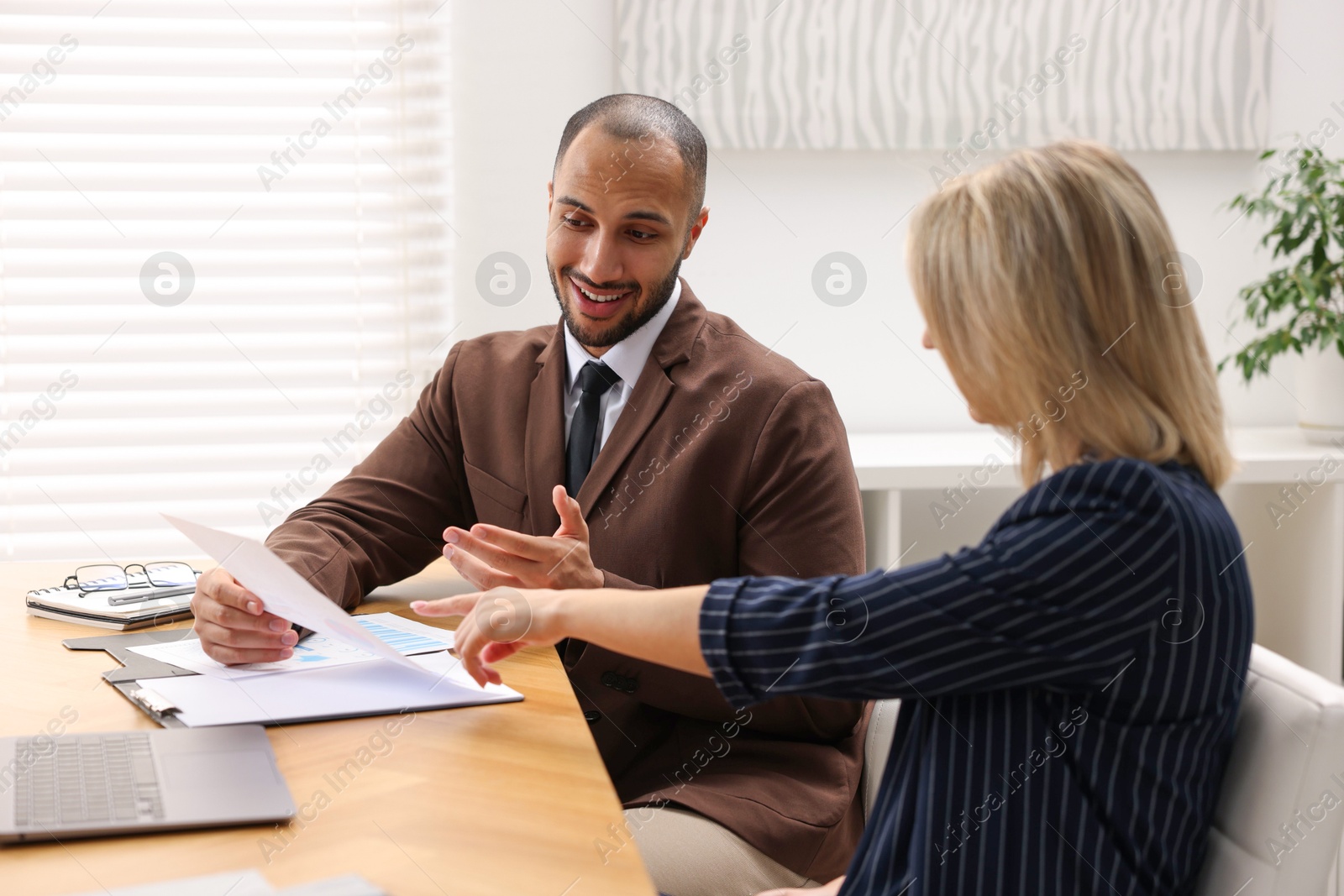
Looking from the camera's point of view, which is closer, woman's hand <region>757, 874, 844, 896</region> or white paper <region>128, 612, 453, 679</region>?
woman's hand <region>757, 874, 844, 896</region>

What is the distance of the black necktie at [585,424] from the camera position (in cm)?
164

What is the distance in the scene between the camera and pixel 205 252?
266cm

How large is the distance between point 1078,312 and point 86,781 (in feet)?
2.90

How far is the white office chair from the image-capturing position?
0.81 meters

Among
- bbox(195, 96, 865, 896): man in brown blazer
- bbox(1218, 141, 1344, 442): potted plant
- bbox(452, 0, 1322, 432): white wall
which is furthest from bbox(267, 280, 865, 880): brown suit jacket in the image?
bbox(1218, 141, 1344, 442): potted plant

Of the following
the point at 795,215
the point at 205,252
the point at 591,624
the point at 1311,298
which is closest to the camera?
the point at 591,624

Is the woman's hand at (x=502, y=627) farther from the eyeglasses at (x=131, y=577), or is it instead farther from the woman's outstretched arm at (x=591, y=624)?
the eyeglasses at (x=131, y=577)

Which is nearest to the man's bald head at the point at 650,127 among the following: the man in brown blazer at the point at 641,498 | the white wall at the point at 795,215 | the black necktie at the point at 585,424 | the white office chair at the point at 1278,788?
the man in brown blazer at the point at 641,498

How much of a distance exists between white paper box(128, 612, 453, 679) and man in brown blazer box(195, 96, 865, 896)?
20 millimetres

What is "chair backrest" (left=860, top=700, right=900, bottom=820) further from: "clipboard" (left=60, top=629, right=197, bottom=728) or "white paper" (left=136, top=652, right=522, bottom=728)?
"clipboard" (left=60, top=629, right=197, bottom=728)

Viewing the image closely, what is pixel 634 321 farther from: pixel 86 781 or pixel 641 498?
pixel 86 781

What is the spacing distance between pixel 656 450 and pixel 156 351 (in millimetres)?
1664

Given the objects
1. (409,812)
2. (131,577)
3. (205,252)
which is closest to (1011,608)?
(409,812)

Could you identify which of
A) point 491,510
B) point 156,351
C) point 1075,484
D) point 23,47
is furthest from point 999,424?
point 23,47
